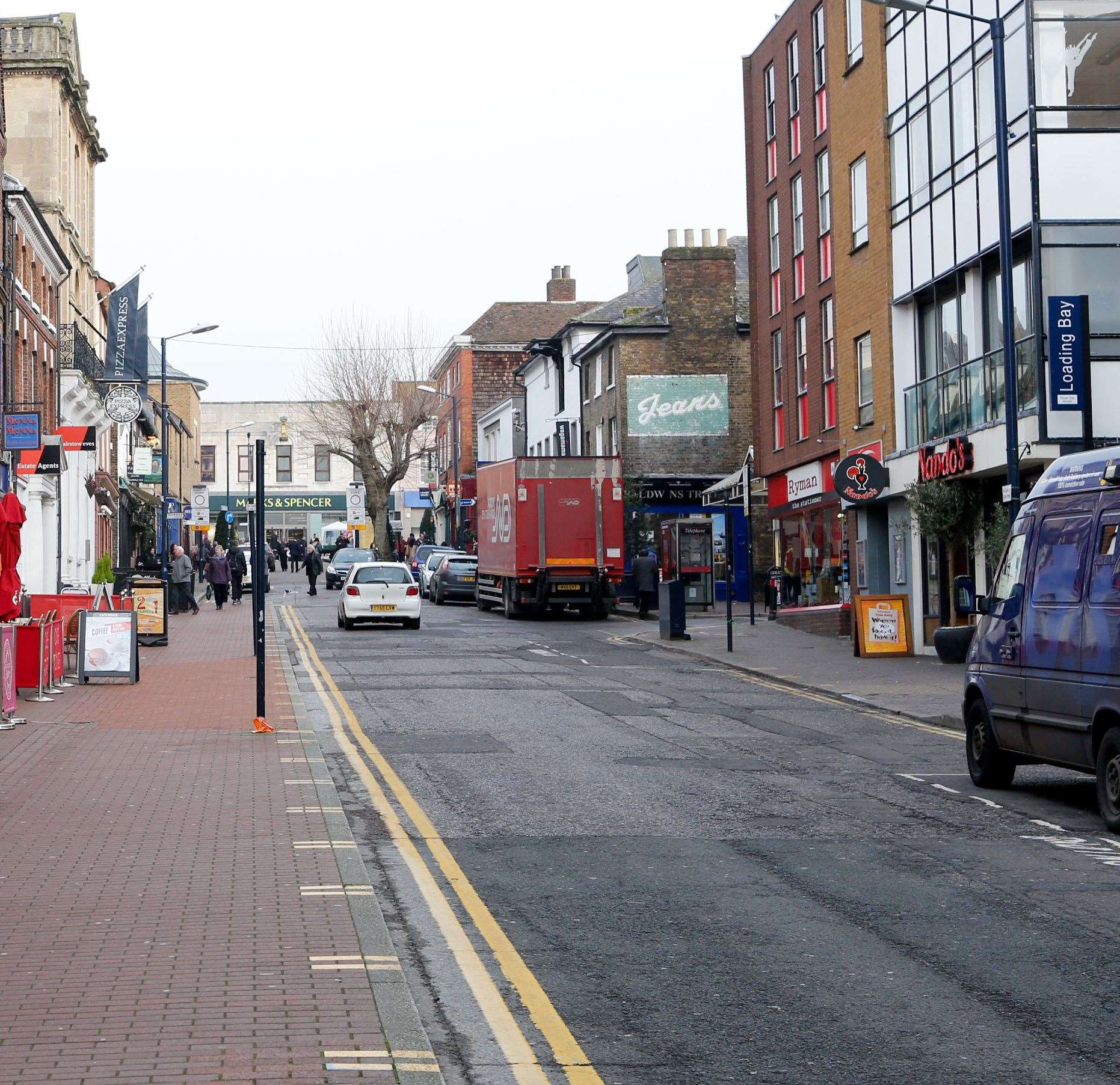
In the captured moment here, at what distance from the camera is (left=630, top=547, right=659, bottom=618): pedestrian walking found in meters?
38.2

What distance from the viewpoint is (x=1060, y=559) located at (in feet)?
36.7

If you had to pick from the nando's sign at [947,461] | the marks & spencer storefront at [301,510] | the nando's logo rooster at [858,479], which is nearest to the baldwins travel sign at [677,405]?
the nando's logo rooster at [858,479]

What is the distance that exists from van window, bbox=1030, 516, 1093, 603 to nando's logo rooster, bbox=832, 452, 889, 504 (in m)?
15.7

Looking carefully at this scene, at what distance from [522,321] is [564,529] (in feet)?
156

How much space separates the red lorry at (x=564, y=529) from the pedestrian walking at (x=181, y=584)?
8.43m

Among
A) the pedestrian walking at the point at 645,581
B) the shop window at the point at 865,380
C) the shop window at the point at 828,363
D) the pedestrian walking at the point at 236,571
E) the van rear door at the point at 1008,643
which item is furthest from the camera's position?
the pedestrian walking at the point at 236,571

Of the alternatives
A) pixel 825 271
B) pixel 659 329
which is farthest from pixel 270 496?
pixel 825 271

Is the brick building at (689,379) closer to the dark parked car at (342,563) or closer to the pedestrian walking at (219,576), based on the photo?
the dark parked car at (342,563)

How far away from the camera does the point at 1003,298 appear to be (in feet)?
63.1

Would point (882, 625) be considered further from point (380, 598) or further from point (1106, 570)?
point (1106, 570)

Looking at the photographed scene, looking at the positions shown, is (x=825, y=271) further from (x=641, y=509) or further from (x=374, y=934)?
(x=374, y=934)

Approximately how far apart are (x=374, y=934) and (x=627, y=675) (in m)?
16.1

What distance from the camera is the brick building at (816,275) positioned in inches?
1174

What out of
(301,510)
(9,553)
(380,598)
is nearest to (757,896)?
(9,553)
